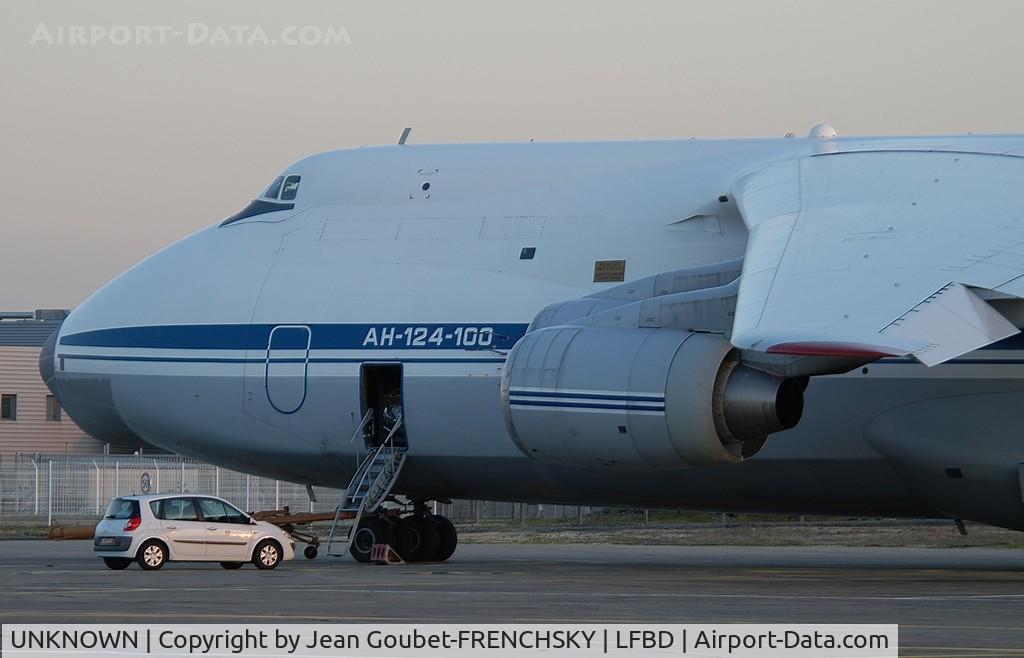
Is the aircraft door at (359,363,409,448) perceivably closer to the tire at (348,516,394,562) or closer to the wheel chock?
the tire at (348,516,394,562)

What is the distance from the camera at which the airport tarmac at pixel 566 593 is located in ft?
40.8

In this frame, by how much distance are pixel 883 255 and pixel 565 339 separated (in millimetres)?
4647

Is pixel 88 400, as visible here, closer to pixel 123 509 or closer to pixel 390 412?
pixel 123 509

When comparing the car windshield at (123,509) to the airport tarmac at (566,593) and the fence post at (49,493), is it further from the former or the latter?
the fence post at (49,493)

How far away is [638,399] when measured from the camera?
16.2 m

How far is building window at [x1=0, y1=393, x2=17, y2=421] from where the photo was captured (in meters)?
55.1

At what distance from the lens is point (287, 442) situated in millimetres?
21719

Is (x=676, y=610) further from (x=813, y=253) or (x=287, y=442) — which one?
(x=287, y=442)

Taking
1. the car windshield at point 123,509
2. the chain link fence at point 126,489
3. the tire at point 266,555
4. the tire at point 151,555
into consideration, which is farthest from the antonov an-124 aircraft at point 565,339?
the chain link fence at point 126,489

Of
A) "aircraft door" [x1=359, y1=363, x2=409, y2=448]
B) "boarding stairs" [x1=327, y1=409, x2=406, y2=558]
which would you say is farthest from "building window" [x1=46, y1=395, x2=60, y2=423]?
"aircraft door" [x1=359, y1=363, x2=409, y2=448]

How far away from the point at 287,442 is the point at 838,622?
1109 cm

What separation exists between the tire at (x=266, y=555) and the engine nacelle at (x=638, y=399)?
17.2 feet

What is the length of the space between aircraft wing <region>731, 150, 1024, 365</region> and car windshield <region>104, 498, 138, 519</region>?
873cm

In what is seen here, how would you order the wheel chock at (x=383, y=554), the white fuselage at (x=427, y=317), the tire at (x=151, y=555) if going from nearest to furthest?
the white fuselage at (x=427, y=317) → the tire at (x=151, y=555) → the wheel chock at (x=383, y=554)
